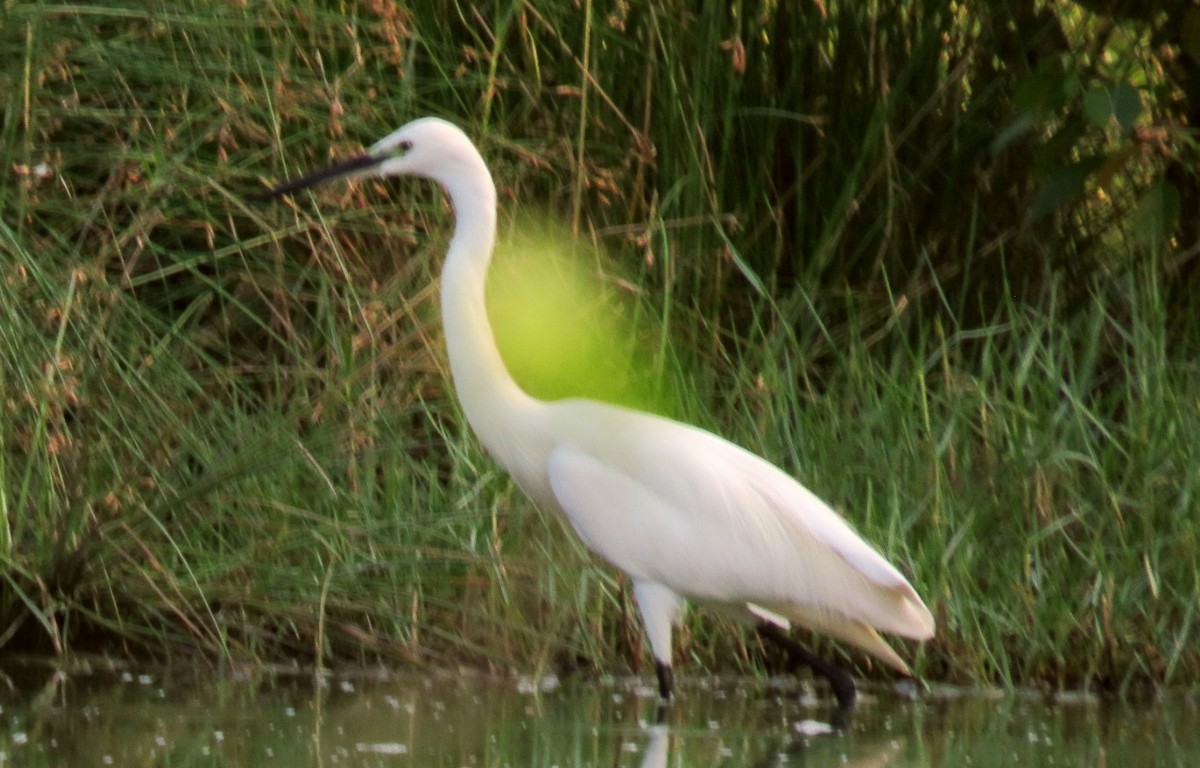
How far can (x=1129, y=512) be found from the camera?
228 inches

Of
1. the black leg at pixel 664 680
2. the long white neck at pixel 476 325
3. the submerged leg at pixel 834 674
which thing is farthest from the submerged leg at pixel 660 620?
the long white neck at pixel 476 325

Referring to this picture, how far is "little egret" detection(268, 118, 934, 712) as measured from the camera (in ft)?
16.4

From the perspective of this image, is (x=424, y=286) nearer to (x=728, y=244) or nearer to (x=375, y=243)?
(x=375, y=243)

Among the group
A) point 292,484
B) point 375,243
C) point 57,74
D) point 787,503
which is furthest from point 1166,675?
point 57,74

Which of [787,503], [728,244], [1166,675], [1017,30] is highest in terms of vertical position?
[1017,30]

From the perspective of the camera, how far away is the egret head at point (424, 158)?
205 inches

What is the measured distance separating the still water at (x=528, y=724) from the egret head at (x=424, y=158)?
125 centimetres

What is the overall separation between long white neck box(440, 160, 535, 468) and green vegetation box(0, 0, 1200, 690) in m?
0.34

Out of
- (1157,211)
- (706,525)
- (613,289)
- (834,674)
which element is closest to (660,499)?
(706,525)

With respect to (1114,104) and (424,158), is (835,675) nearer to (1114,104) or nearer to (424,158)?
(424,158)

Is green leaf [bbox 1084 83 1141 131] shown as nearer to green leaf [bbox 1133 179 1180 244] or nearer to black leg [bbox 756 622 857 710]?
green leaf [bbox 1133 179 1180 244]

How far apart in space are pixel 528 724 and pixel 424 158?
4.63 feet

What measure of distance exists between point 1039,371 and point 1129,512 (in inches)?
35.2

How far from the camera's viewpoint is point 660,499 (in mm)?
5129
